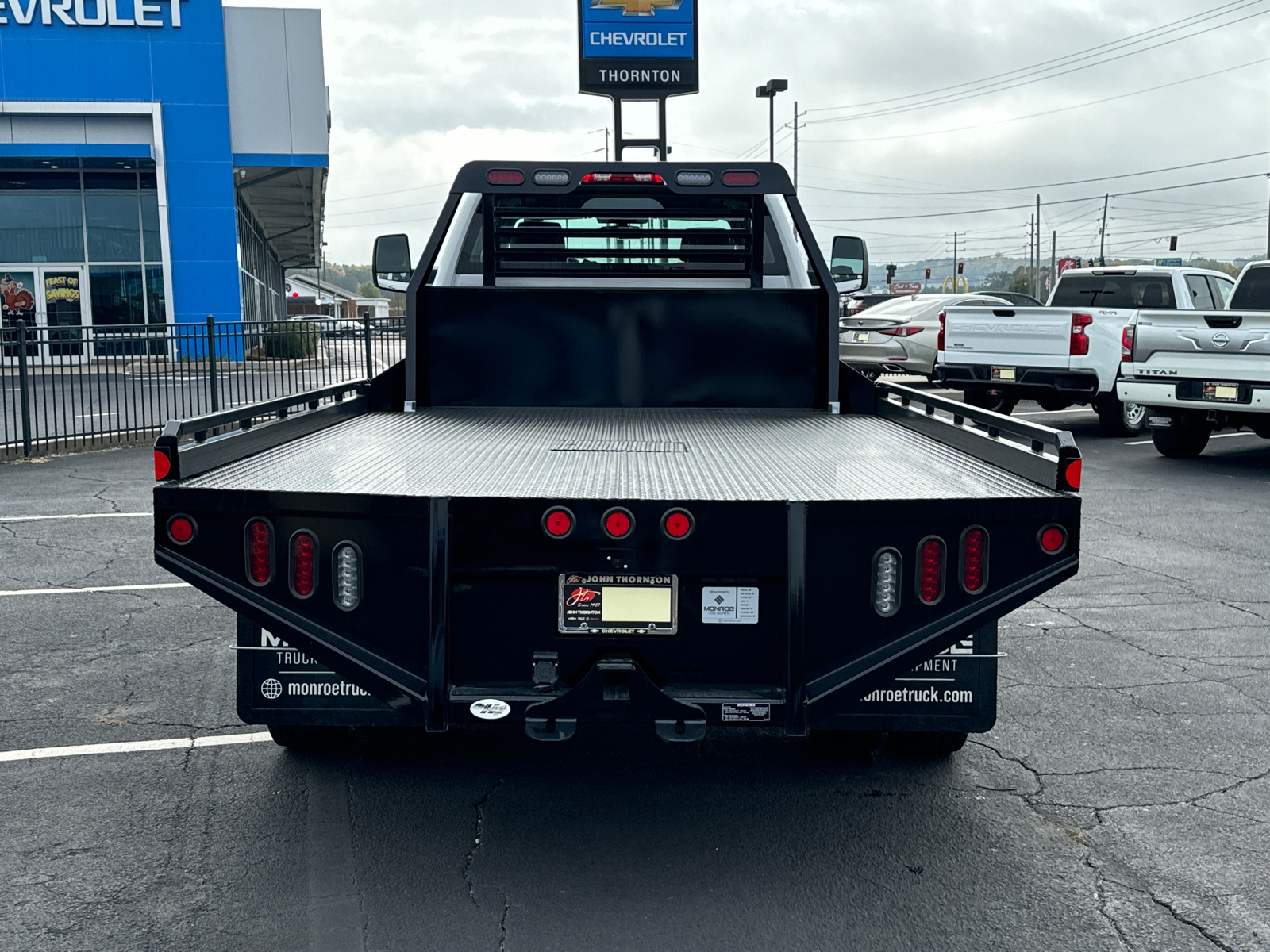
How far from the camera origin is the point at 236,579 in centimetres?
337

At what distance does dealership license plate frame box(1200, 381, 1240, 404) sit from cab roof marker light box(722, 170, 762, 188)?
312 inches

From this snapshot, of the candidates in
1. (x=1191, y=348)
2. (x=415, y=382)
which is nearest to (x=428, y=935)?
(x=415, y=382)

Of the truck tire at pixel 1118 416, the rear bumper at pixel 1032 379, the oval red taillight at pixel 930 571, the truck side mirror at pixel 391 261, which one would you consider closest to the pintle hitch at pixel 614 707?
the oval red taillight at pixel 930 571

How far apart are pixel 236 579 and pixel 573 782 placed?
1492 mm

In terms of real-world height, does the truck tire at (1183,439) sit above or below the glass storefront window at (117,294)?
below

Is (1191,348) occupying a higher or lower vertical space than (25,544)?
higher

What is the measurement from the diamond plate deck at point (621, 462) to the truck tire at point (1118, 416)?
1006 cm

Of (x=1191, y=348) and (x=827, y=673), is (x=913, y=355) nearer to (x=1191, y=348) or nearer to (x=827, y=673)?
(x=1191, y=348)

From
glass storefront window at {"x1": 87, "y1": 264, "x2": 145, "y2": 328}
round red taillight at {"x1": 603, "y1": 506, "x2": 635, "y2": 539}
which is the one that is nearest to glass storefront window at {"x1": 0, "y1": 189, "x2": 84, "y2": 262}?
glass storefront window at {"x1": 87, "y1": 264, "x2": 145, "y2": 328}

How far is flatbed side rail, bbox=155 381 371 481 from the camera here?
134 inches

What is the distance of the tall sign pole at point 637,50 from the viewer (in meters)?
23.3

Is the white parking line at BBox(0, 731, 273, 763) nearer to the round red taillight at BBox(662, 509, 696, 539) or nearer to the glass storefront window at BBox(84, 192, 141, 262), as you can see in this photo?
the round red taillight at BBox(662, 509, 696, 539)

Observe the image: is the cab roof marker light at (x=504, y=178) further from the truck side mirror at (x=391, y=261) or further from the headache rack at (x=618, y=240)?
the truck side mirror at (x=391, y=261)

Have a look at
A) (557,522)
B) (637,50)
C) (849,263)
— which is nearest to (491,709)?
(557,522)
